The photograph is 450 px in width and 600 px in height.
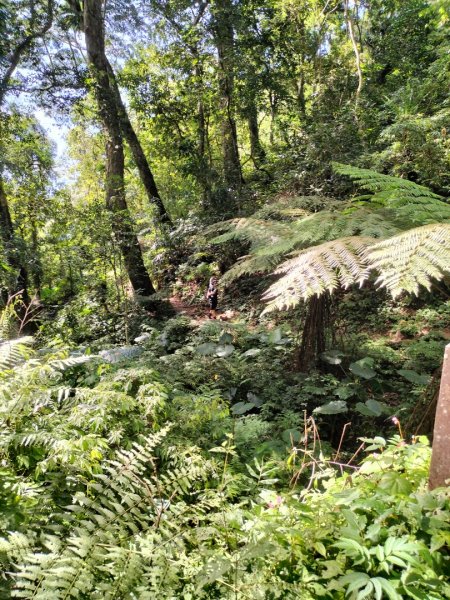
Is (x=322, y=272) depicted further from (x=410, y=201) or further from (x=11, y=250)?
(x=11, y=250)

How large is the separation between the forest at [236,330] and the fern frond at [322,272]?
0.06 feet

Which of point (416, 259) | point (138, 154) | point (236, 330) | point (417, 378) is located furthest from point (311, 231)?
point (138, 154)

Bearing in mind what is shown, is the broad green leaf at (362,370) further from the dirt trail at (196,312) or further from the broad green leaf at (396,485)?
the dirt trail at (196,312)

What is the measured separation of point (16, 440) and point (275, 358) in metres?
3.14

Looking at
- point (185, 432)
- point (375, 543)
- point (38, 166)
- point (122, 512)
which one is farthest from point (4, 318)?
point (38, 166)

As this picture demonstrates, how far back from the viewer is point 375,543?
1.02 m

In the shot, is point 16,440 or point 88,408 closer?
point 16,440

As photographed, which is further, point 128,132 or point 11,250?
Result: point 128,132

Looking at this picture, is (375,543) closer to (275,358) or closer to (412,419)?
(412,419)

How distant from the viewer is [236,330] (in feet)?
16.0

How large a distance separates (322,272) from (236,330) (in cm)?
304

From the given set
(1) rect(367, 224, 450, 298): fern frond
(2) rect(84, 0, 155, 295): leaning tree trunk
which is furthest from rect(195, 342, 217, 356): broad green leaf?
(2) rect(84, 0, 155, 295): leaning tree trunk

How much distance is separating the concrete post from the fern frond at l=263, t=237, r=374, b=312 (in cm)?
78

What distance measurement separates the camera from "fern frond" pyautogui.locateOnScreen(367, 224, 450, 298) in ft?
4.75
